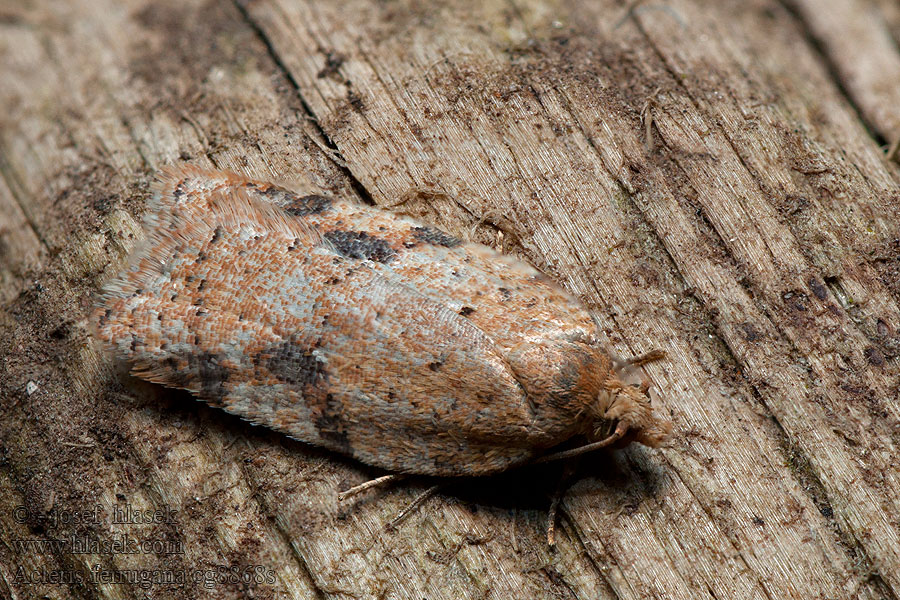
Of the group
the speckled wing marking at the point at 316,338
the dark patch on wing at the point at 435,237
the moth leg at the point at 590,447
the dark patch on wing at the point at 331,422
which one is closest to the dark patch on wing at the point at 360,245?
the speckled wing marking at the point at 316,338

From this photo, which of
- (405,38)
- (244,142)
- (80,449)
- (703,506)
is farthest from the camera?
(405,38)

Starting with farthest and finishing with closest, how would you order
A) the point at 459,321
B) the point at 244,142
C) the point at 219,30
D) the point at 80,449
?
the point at 219,30 → the point at 244,142 → the point at 80,449 → the point at 459,321

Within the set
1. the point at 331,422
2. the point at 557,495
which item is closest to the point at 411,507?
the point at 331,422

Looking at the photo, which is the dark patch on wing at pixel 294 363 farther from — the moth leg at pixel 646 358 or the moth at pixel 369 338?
the moth leg at pixel 646 358

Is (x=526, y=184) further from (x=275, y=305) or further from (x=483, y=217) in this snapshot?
(x=275, y=305)

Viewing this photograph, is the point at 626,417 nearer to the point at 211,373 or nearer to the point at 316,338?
the point at 316,338

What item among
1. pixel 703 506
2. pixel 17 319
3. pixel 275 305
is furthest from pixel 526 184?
pixel 17 319
